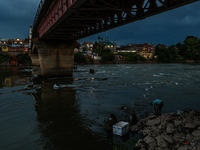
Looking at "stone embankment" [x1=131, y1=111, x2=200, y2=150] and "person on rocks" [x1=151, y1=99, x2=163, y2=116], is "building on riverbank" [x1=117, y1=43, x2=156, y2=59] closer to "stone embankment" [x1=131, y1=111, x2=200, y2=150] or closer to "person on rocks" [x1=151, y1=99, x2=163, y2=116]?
"person on rocks" [x1=151, y1=99, x2=163, y2=116]

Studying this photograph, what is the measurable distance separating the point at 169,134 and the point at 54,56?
82.2 ft

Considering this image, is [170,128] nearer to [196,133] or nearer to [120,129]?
[196,133]

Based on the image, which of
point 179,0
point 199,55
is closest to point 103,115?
point 179,0

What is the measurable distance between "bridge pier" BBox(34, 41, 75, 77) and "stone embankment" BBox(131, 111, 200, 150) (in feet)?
76.0

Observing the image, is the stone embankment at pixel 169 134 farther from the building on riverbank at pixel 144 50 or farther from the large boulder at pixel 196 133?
the building on riverbank at pixel 144 50

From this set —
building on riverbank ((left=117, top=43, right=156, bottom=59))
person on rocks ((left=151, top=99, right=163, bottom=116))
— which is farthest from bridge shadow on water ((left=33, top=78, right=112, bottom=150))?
building on riverbank ((left=117, top=43, right=156, bottom=59))

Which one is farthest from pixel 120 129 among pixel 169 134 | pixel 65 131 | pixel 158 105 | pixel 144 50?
pixel 144 50

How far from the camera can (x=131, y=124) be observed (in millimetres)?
8086

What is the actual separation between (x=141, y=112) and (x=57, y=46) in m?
21.8

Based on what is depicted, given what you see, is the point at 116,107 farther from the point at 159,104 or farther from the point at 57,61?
the point at 57,61

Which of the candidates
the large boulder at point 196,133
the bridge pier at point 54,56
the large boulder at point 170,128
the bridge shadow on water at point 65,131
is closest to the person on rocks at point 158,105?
the large boulder at point 170,128

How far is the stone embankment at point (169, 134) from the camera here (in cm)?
551

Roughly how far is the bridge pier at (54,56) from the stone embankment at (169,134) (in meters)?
23.2

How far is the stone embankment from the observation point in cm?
551
